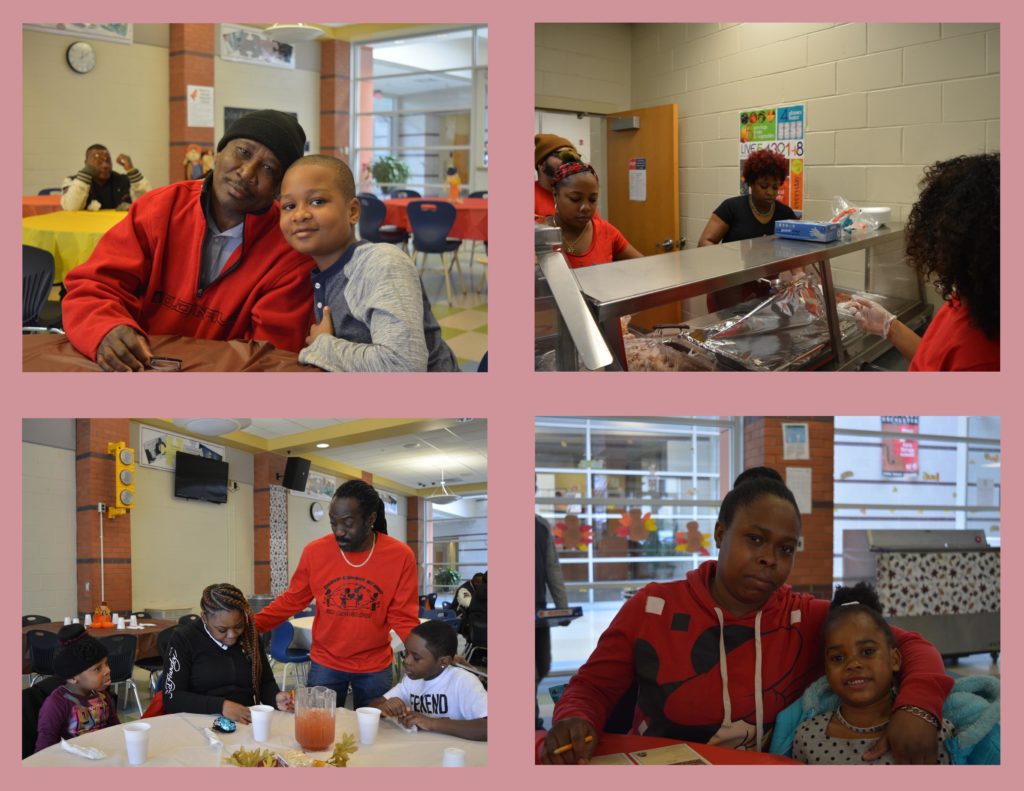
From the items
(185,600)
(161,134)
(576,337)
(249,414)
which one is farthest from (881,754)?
(161,134)

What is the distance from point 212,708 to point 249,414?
2.21 ft

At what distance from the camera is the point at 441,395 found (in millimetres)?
873

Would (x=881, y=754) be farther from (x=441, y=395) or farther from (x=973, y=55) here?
(x=973, y=55)

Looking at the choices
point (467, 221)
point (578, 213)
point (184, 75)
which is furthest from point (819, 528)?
point (184, 75)

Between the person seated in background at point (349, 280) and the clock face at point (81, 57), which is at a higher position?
the clock face at point (81, 57)

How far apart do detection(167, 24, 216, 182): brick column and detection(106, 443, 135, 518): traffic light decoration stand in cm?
839

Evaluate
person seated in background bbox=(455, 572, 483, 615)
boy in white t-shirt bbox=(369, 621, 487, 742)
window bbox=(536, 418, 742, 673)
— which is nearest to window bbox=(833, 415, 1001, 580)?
window bbox=(536, 418, 742, 673)

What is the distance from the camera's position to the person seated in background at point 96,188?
4.20m

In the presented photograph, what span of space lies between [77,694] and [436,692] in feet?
2.32

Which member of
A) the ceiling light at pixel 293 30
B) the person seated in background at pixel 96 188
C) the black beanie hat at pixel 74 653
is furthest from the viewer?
the ceiling light at pixel 293 30

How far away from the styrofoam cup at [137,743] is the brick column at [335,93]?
10066mm

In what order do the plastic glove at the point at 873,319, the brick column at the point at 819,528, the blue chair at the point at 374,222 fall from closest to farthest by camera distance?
the plastic glove at the point at 873,319
the brick column at the point at 819,528
the blue chair at the point at 374,222

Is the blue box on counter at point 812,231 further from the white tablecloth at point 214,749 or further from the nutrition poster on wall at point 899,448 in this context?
the nutrition poster on wall at point 899,448

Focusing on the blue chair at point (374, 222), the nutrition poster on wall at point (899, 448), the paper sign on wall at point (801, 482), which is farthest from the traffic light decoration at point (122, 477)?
the nutrition poster on wall at point (899, 448)
